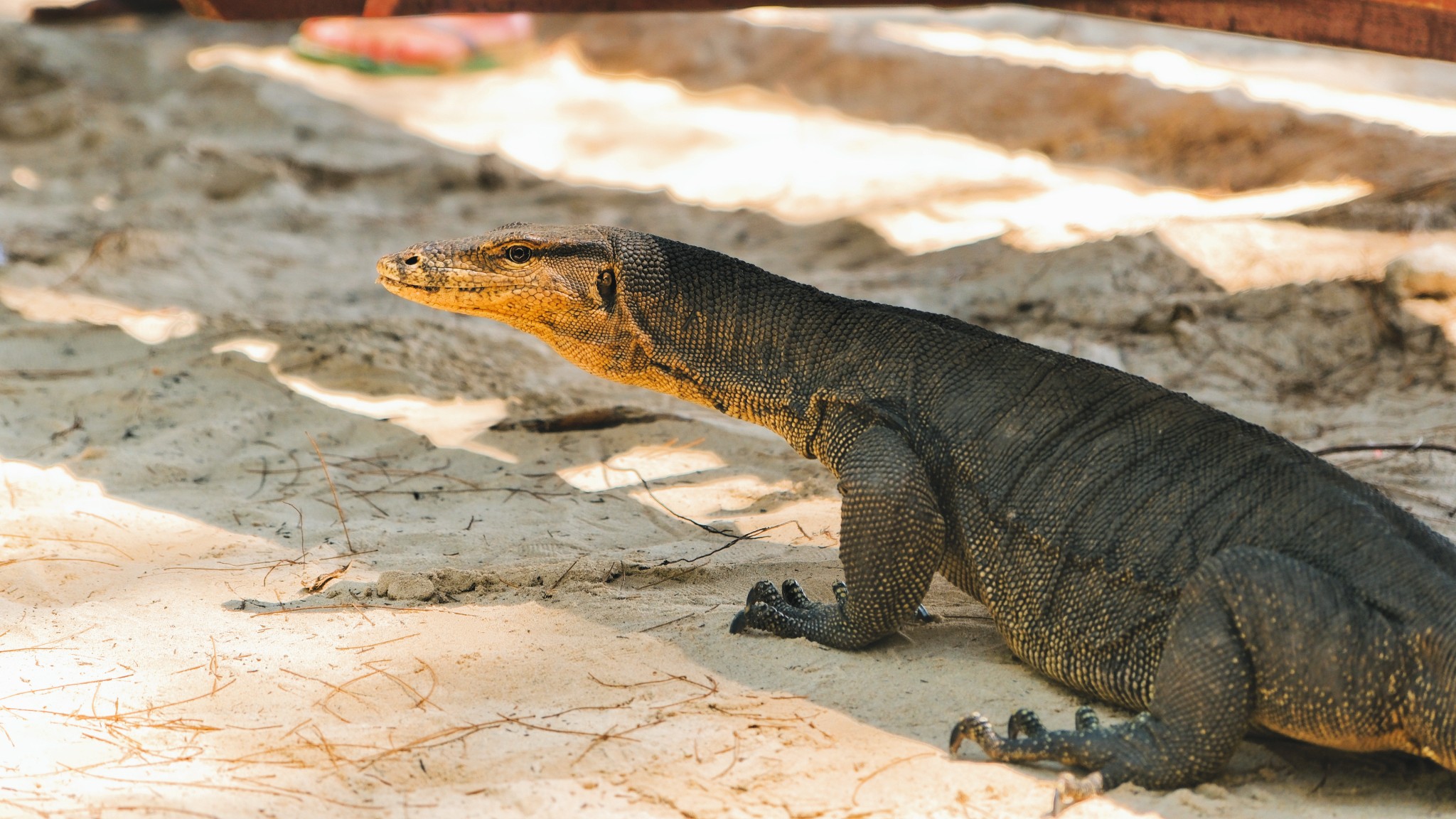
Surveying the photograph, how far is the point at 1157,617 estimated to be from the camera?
3.54m

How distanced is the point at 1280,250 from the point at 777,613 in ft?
16.5

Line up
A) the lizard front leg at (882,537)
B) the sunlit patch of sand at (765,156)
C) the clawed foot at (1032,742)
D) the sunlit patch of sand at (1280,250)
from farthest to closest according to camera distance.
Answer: the sunlit patch of sand at (765,156) < the sunlit patch of sand at (1280,250) < the lizard front leg at (882,537) < the clawed foot at (1032,742)

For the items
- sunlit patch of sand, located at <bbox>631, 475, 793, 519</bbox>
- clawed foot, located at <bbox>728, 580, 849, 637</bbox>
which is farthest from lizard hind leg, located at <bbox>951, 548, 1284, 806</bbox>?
sunlit patch of sand, located at <bbox>631, 475, 793, 519</bbox>

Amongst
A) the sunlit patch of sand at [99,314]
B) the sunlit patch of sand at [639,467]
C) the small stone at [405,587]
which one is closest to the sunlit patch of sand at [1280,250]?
the sunlit patch of sand at [639,467]

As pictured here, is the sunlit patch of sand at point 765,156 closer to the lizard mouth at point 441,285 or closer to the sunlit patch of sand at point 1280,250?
the sunlit patch of sand at point 1280,250

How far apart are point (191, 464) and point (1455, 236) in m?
7.36

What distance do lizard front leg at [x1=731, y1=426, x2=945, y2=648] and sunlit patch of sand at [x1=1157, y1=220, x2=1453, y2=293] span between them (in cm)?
427

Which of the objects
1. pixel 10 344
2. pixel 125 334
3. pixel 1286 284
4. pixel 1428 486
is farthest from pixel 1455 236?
→ pixel 10 344

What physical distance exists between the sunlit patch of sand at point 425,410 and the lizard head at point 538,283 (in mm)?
1612

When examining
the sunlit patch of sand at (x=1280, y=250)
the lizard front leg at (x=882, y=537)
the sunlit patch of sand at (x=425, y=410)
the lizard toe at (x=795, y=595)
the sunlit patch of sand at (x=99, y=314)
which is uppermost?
the sunlit patch of sand at (x=1280, y=250)

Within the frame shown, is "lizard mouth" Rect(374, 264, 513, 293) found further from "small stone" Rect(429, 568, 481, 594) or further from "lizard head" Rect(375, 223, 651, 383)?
"small stone" Rect(429, 568, 481, 594)

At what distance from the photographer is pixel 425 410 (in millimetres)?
6406

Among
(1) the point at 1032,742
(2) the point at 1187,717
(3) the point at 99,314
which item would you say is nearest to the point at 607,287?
(1) the point at 1032,742

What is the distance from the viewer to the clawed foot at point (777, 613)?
4.21 meters
